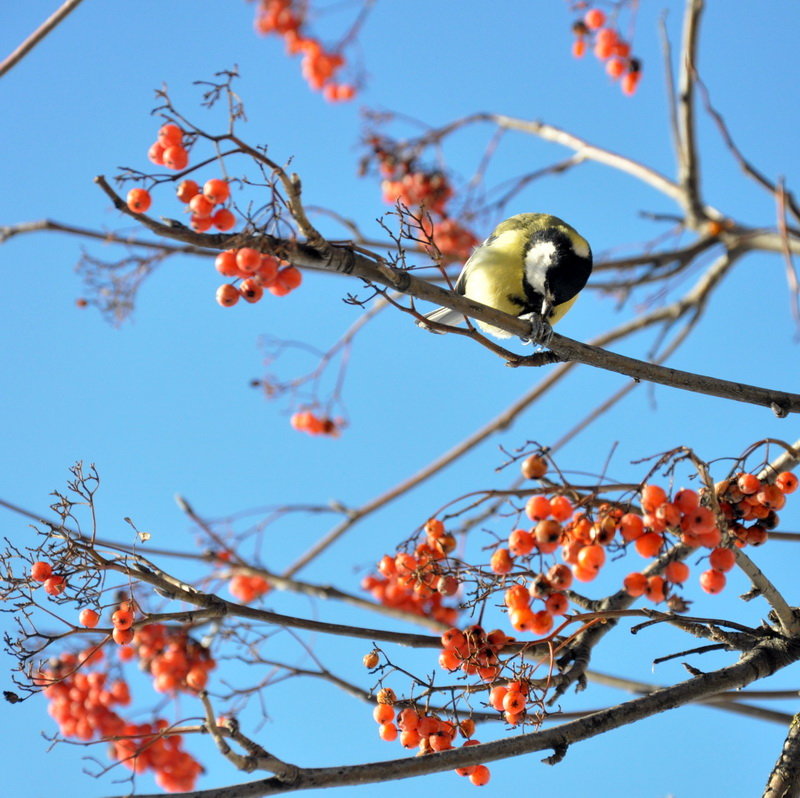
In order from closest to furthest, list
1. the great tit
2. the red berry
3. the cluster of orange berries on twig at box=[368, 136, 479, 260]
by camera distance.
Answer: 1. the red berry
2. the great tit
3. the cluster of orange berries on twig at box=[368, 136, 479, 260]

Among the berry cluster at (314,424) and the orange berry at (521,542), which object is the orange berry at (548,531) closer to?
the orange berry at (521,542)

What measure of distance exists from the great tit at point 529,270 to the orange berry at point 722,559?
1342 mm

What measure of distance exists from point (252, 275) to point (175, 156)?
29 cm

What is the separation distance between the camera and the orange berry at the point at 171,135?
1604 millimetres

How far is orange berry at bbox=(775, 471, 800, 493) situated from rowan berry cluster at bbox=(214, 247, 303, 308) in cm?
91

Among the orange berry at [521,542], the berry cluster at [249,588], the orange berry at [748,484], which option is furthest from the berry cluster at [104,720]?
the orange berry at [748,484]

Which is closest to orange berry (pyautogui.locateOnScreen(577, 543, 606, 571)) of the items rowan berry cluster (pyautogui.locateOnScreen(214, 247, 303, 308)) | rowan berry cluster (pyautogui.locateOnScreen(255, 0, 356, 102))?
rowan berry cluster (pyautogui.locateOnScreen(214, 247, 303, 308))

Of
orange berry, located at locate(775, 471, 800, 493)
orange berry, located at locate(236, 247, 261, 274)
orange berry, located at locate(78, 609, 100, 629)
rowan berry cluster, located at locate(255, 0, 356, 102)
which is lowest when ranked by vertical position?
orange berry, located at locate(775, 471, 800, 493)

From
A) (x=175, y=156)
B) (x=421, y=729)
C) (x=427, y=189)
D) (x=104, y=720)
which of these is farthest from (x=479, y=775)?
(x=427, y=189)

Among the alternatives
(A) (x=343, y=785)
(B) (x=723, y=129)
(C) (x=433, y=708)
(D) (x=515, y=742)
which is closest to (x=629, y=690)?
(C) (x=433, y=708)

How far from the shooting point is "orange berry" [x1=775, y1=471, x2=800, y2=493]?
5.10 ft

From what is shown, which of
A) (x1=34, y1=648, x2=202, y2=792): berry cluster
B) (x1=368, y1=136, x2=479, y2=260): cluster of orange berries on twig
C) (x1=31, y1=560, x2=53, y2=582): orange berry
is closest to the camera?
(x1=31, y1=560, x2=53, y2=582): orange berry

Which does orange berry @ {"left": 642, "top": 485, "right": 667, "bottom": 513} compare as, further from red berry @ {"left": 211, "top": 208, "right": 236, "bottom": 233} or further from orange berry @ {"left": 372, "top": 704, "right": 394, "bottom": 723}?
red berry @ {"left": 211, "top": 208, "right": 236, "bottom": 233}

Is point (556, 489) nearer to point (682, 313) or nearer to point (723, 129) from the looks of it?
point (723, 129)
